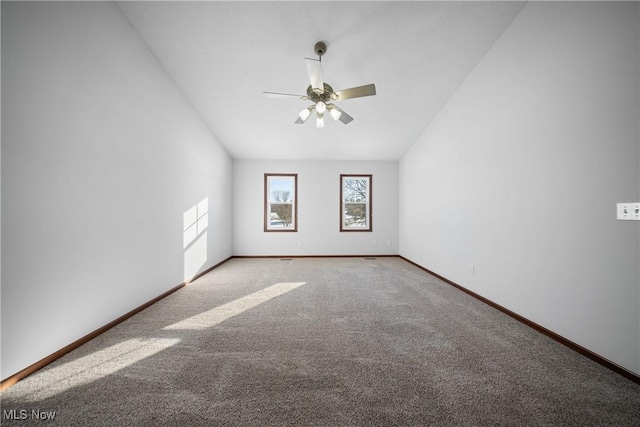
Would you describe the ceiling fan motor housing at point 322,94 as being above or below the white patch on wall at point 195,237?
above

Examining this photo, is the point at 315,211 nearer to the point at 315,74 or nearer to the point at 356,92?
the point at 356,92

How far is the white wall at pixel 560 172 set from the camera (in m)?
1.39

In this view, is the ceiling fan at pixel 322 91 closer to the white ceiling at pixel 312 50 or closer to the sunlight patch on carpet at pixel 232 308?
the white ceiling at pixel 312 50

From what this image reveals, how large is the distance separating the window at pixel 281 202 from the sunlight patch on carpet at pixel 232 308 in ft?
8.96

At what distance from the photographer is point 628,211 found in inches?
52.9

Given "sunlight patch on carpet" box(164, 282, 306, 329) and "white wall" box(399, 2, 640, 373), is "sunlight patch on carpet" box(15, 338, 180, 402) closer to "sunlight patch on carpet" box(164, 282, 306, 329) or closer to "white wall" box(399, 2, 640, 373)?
"sunlight patch on carpet" box(164, 282, 306, 329)

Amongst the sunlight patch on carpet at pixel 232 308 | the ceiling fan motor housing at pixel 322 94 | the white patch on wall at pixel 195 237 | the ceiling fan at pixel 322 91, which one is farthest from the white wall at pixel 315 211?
the ceiling fan motor housing at pixel 322 94

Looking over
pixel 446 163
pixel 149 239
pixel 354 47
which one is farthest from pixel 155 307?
pixel 446 163

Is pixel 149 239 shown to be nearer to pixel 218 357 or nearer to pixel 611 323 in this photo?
pixel 218 357

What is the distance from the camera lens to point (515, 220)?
218cm

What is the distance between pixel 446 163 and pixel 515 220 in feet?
5.13

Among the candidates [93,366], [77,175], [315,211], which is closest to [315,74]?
[77,175]

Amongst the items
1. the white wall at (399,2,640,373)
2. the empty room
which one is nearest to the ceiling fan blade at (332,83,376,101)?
the empty room

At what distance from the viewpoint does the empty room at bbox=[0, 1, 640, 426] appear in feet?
4.02
